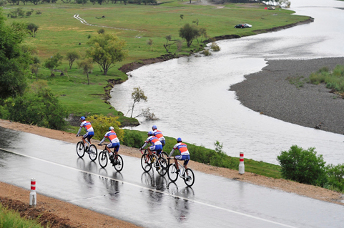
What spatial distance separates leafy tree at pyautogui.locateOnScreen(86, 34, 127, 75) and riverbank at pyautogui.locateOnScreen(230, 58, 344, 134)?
69.4 ft

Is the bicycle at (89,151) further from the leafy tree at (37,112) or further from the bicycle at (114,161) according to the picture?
the leafy tree at (37,112)

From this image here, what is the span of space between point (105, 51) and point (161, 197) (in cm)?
5639

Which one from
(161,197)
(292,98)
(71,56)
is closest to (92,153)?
(161,197)

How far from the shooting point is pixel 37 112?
3494 centimetres

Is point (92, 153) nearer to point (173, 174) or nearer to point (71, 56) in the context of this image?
point (173, 174)

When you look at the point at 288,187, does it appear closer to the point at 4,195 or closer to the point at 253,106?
the point at 4,195

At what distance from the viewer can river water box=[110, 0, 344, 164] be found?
39.2 m

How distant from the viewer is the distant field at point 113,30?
5797 cm

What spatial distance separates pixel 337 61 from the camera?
76.2 meters

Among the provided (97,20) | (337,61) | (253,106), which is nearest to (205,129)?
(253,106)

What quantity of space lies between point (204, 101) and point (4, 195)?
138 feet

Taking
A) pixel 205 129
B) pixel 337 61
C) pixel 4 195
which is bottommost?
pixel 205 129

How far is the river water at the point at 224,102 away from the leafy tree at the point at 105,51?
4.79 metres

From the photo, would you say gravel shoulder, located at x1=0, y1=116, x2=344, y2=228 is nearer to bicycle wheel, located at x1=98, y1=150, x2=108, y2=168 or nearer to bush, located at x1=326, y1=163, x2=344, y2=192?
bush, located at x1=326, y1=163, x2=344, y2=192
